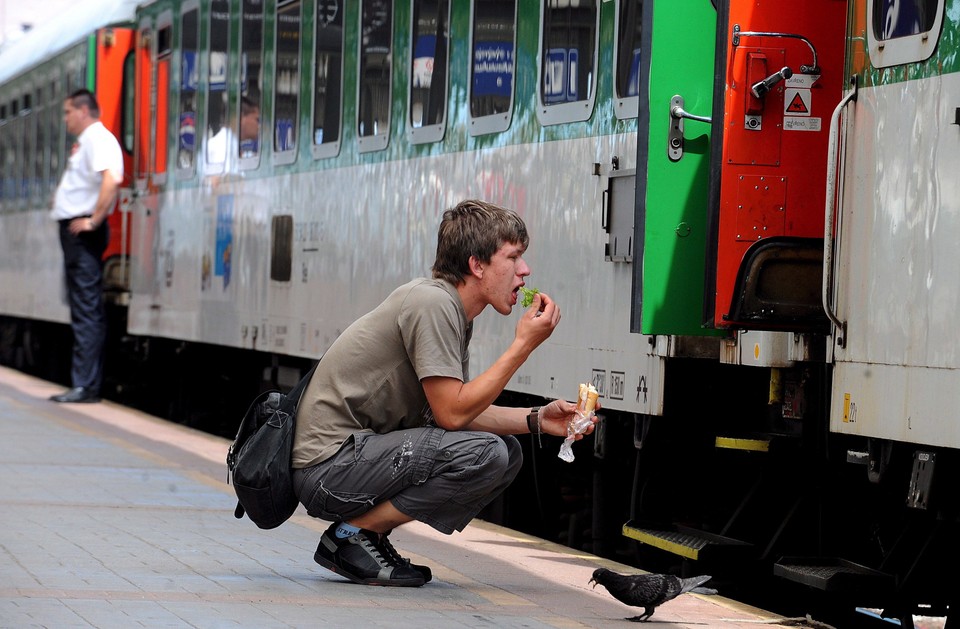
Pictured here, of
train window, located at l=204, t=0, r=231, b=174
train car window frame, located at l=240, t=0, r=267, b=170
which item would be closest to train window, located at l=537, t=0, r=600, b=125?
train car window frame, located at l=240, t=0, r=267, b=170

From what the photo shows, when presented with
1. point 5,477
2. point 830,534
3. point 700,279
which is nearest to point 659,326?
point 700,279

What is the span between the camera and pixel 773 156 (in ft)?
22.2

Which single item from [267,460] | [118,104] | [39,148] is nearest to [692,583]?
[267,460]

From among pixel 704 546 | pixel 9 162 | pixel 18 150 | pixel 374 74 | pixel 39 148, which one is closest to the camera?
pixel 704 546

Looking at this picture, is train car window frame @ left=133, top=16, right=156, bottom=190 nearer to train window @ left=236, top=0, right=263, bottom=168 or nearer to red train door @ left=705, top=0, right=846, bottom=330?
train window @ left=236, top=0, right=263, bottom=168

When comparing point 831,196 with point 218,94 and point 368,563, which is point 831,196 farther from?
point 218,94

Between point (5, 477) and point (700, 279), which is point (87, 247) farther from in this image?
point (700, 279)

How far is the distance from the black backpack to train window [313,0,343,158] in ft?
17.2

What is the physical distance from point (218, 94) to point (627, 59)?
653cm

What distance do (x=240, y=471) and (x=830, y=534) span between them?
2.31 meters

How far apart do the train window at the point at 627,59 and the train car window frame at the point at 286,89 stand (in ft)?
14.5

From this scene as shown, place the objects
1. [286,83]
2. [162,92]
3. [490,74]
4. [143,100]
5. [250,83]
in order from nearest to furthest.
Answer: [490,74] → [286,83] → [250,83] → [162,92] → [143,100]

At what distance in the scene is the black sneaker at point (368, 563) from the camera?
6109 millimetres

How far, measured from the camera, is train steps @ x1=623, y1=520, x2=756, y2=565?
6.85 metres
